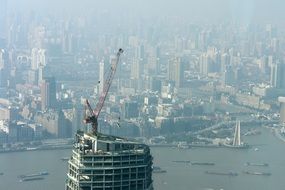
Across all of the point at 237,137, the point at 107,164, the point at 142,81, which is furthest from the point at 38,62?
the point at 107,164

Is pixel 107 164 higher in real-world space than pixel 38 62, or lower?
lower

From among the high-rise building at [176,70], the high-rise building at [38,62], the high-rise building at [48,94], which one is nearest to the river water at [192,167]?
the high-rise building at [48,94]

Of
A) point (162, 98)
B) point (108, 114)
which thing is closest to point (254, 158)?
point (108, 114)

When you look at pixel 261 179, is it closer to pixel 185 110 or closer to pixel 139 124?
pixel 139 124

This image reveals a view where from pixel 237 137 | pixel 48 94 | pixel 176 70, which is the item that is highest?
pixel 176 70

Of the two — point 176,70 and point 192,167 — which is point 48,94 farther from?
point 192,167

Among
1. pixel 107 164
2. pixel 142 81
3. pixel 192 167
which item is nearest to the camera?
pixel 107 164

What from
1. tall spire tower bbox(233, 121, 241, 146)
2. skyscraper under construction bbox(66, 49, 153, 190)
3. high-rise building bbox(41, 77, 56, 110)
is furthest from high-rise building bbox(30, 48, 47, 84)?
skyscraper under construction bbox(66, 49, 153, 190)

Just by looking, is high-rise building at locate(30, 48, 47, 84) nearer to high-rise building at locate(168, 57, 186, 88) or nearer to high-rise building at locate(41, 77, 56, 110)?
high-rise building at locate(41, 77, 56, 110)

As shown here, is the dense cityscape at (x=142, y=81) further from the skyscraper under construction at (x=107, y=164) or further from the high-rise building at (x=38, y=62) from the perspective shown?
the skyscraper under construction at (x=107, y=164)
